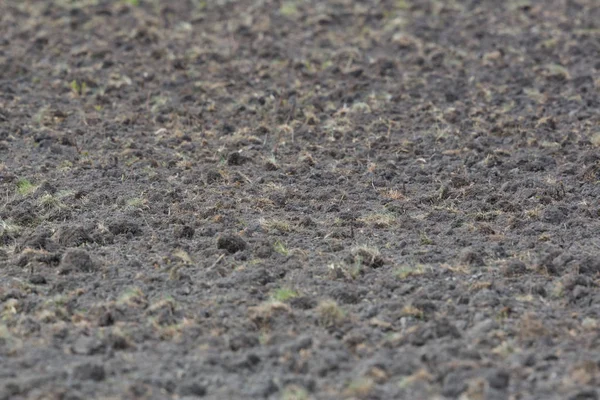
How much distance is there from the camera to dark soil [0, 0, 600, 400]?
20.5 feet

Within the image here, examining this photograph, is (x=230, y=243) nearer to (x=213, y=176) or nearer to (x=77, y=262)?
(x=77, y=262)

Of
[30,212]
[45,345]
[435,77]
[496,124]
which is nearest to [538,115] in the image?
[496,124]

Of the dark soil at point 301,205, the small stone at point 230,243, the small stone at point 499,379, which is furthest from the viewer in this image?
the small stone at point 230,243

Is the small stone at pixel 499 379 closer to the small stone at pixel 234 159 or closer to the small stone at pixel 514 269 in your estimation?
the small stone at pixel 514 269

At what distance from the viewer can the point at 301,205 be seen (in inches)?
349

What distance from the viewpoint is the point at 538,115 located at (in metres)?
10.8

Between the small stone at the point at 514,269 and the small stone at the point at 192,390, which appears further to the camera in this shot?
the small stone at the point at 514,269

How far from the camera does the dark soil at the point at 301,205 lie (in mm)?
6238

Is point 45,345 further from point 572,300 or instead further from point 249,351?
point 572,300

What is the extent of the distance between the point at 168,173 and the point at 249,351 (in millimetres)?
3439

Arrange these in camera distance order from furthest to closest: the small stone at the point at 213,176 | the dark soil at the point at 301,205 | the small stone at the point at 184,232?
the small stone at the point at 213,176 < the small stone at the point at 184,232 < the dark soil at the point at 301,205

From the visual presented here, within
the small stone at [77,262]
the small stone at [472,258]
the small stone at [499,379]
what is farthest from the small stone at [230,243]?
the small stone at [499,379]

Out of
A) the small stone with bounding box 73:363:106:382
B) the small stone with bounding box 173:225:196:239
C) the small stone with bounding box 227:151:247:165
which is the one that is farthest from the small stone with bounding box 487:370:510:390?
the small stone with bounding box 227:151:247:165

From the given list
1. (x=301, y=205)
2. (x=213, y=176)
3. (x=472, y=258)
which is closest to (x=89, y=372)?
(x=472, y=258)
